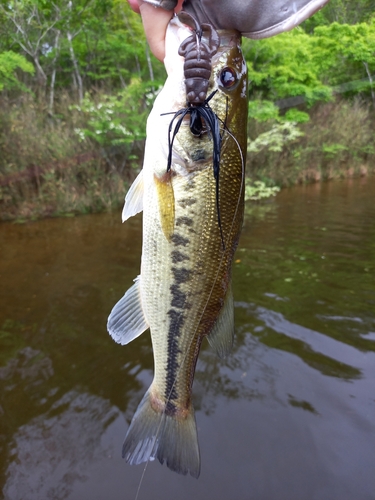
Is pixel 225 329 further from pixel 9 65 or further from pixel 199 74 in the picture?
pixel 9 65

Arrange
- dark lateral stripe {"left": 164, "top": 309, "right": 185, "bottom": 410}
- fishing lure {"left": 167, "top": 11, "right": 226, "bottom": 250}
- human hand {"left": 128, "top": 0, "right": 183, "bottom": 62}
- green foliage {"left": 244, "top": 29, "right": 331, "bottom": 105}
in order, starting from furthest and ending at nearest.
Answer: green foliage {"left": 244, "top": 29, "right": 331, "bottom": 105}
dark lateral stripe {"left": 164, "top": 309, "right": 185, "bottom": 410}
human hand {"left": 128, "top": 0, "right": 183, "bottom": 62}
fishing lure {"left": 167, "top": 11, "right": 226, "bottom": 250}

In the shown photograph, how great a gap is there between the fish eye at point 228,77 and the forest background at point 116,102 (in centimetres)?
926

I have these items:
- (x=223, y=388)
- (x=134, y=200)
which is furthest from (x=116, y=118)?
(x=134, y=200)

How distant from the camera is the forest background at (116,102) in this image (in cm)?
1005

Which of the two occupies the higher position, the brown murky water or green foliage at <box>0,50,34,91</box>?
green foliage at <box>0,50,34,91</box>

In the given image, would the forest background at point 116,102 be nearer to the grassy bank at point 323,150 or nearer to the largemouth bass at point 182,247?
the grassy bank at point 323,150

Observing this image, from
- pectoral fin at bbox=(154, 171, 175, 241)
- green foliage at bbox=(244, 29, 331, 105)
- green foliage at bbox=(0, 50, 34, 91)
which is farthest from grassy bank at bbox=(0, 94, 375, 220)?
pectoral fin at bbox=(154, 171, 175, 241)

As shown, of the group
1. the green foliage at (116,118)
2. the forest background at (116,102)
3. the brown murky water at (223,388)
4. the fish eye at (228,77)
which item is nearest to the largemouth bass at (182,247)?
the fish eye at (228,77)

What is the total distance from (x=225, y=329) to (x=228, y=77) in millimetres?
1219

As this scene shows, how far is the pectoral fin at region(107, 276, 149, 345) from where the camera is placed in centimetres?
176

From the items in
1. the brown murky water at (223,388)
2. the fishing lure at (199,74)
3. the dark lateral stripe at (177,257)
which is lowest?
the brown murky water at (223,388)

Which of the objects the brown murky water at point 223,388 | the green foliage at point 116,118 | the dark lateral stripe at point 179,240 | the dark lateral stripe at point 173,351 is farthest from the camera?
the green foliage at point 116,118

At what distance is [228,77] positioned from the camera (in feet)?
4.89

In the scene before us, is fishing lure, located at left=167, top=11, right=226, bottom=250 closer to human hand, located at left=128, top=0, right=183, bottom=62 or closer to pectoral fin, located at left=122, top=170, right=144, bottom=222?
human hand, located at left=128, top=0, right=183, bottom=62
